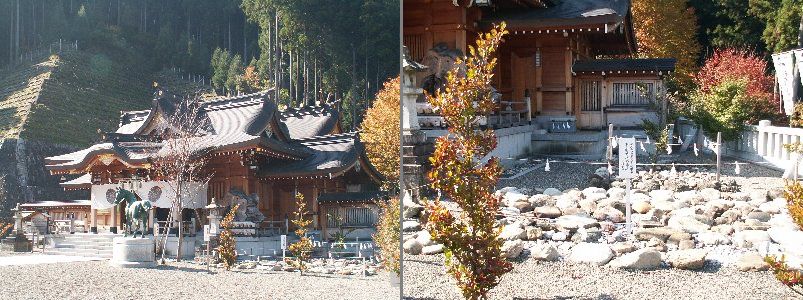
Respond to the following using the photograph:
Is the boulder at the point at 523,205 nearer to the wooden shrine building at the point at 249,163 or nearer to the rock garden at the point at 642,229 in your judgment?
the rock garden at the point at 642,229

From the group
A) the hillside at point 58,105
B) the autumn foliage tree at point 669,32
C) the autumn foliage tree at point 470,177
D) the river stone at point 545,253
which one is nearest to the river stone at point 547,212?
the river stone at point 545,253

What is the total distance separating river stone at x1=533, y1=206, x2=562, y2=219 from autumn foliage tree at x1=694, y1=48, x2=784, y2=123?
166 centimetres

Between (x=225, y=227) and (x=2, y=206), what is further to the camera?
(x=225, y=227)

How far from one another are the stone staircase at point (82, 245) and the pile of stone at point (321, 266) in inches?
16.4

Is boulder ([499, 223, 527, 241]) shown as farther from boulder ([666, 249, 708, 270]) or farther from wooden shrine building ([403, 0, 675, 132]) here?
boulder ([666, 249, 708, 270])

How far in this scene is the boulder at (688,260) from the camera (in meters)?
4.71

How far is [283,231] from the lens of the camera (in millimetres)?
3619

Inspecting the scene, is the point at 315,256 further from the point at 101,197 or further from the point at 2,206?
the point at 2,206

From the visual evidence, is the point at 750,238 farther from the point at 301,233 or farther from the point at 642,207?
the point at 301,233

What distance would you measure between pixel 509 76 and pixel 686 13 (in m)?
11.5

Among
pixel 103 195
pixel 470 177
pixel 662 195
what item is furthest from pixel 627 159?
pixel 103 195

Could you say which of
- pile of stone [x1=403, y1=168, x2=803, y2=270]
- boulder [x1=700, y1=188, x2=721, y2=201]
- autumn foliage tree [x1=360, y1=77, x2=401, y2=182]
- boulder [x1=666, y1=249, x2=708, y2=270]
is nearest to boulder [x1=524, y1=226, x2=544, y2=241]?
pile of stone [x1=403, y1=168, x2=803, y2=270]

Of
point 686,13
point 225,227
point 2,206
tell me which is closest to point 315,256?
point 225,227

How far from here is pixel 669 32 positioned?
16.8 meters
